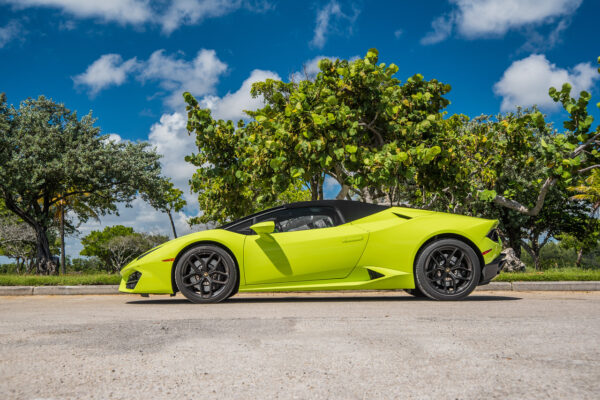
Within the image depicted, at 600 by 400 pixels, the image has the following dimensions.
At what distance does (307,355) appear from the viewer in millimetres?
2957

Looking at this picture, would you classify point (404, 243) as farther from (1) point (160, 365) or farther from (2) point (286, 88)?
(2) point (286, 88)

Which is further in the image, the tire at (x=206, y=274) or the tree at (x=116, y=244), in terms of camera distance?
the tree at (x=116, y=244)

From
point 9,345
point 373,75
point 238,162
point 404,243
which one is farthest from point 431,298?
point 238,162

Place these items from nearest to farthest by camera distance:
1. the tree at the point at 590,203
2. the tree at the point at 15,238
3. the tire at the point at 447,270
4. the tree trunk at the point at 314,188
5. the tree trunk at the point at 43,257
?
the tire at the point at 447,270
the tree trunk at the point at 314,188
the tree trunk at the point at 43,257
the tree at the point at 590,203
the tree at the point at 15,238

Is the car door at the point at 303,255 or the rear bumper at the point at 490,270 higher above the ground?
the car door at the point at 303,255

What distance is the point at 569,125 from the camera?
36.6 ft

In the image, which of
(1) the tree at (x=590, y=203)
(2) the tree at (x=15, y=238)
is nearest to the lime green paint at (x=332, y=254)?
(1) the tree at (x=590, y=203)

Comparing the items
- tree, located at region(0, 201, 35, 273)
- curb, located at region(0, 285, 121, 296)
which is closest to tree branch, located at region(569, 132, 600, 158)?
curb, located at region(0, 285, 121, 296)

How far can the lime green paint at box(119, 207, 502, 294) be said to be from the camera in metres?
5.89

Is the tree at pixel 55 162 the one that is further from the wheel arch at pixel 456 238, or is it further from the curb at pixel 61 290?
the wheel arch at pixel 456 238

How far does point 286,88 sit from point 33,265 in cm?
3173

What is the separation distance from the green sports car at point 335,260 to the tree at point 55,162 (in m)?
14.8

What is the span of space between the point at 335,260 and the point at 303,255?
0.39 m

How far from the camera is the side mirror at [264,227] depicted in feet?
19.3
